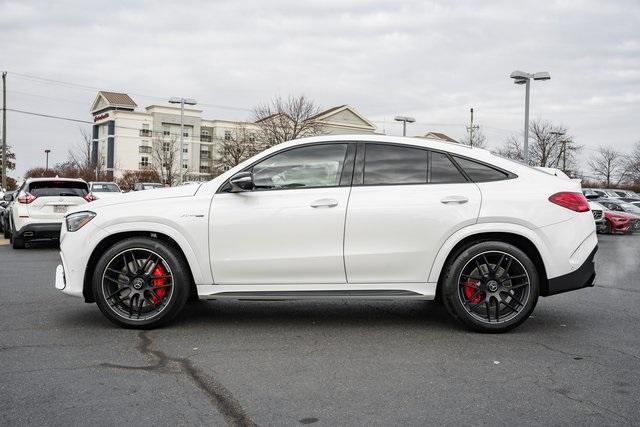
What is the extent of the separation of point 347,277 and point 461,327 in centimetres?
115

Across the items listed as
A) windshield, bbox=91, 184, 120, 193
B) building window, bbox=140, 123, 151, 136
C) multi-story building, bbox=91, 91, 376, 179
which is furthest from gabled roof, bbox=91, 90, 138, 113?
windshield, bbox=91, 184, 120, 193

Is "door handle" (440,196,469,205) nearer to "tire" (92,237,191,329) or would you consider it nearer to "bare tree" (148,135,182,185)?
"tire" (92,237,191,329)

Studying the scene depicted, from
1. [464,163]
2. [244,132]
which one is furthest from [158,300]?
[244,132]

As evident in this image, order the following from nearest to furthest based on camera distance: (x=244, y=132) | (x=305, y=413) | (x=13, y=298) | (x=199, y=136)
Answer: (x=305, y=413)
(x=13, y=298)
(x=244, y=132)
(x=199, y=136)

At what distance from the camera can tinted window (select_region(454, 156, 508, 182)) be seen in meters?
5.68

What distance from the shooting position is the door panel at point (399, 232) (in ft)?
18.0

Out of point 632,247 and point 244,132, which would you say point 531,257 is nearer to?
point 632,247

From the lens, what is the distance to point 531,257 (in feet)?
18.7

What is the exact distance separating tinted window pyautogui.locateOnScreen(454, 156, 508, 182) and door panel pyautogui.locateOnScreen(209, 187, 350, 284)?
1.06m

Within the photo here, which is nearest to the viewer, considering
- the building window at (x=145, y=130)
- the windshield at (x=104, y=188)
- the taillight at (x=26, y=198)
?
the taillight at (x=26, y=198)

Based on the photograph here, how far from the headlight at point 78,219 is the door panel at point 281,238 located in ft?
3.62

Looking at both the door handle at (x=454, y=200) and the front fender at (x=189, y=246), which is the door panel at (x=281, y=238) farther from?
the door handle at (x=454, y=200)

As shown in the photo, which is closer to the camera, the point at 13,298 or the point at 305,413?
the point at 305,413

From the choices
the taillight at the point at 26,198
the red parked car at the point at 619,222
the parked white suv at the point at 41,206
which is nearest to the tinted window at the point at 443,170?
the parked white suv at the point at 41,206
